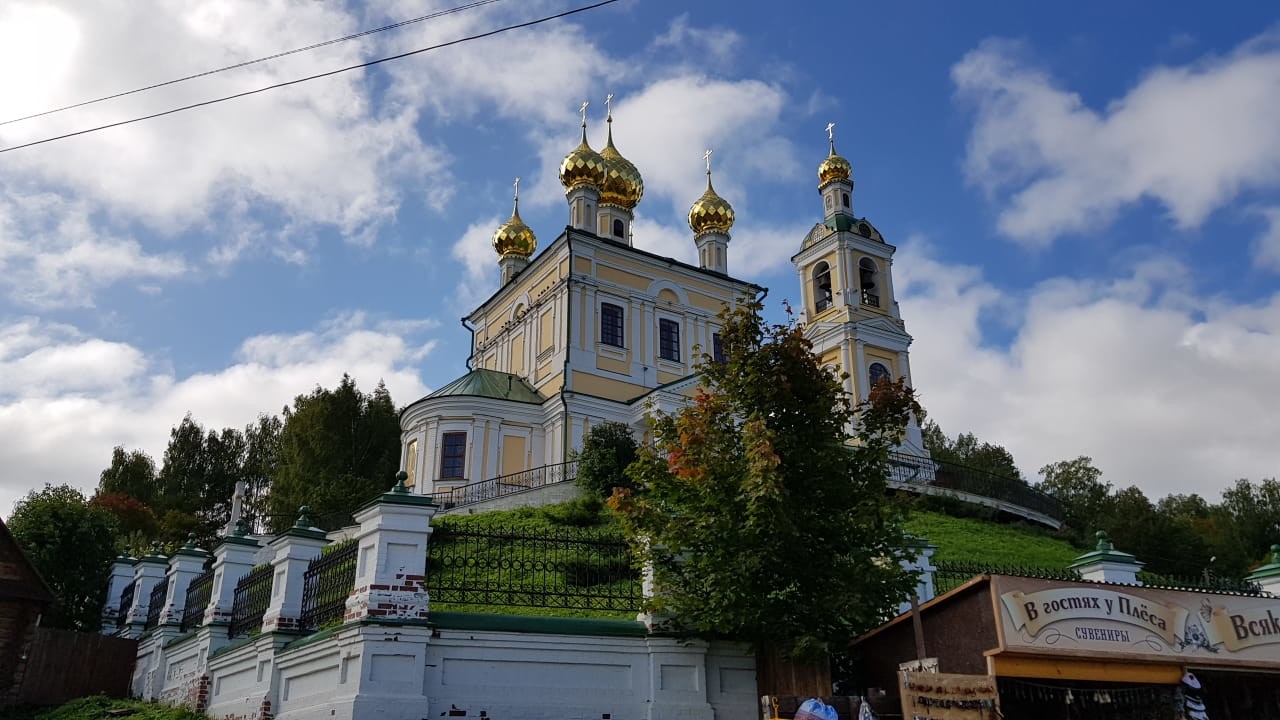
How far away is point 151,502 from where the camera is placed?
46.7m

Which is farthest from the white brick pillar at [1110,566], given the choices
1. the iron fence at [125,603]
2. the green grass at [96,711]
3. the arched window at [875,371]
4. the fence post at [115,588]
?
the arched window at [875,371]

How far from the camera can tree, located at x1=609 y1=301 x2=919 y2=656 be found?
9.53 m

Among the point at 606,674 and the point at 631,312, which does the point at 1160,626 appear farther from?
the point at 631,312

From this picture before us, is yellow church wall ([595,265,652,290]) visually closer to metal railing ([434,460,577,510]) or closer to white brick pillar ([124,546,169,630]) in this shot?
metal railing ([434,460,577,510])

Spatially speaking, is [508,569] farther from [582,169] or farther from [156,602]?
[582,169]

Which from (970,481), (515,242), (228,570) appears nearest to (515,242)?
(515,242)

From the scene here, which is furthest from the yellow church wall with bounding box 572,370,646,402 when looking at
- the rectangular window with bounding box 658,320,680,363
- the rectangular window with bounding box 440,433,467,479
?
the rectangular window with bounding box 440,433,467,479

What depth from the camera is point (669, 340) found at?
123 feet

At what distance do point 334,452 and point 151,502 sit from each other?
33.6ft

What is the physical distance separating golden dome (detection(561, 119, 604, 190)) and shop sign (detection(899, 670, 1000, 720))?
1297 inches

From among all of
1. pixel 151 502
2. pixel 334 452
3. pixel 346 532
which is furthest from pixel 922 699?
pixel 151 502

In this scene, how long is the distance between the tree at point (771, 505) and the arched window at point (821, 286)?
1095 inches

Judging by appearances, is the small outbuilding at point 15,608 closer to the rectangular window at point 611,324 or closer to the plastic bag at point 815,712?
the plastic bag at point 815,712

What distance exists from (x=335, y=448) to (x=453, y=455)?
13294mm
